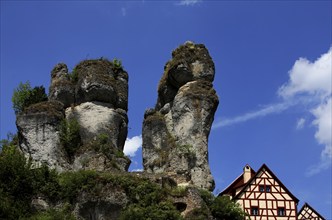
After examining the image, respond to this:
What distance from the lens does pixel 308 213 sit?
49.3m

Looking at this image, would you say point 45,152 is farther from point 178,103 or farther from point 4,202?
point 178,103

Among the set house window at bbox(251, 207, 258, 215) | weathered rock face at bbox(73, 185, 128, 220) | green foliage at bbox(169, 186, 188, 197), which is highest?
house window at bbox(251, 207, 258, 215)

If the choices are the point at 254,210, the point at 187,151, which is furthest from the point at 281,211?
the point at 187,151

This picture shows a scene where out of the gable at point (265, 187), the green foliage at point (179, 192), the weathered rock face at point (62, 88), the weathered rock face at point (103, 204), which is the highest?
the weathered rock face at point (62, 88)

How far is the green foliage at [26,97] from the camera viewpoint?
135 ft

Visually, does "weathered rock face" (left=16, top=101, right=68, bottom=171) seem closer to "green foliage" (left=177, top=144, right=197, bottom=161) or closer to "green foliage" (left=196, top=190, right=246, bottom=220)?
"green foliage" (left=177, top=144, right=197, bottom=161)

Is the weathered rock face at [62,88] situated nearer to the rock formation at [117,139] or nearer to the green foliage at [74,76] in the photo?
the rock formation at [117,139]

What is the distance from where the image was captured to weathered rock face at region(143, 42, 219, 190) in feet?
128

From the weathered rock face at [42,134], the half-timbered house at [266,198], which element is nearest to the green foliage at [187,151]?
the weathered rock face at [42,134]

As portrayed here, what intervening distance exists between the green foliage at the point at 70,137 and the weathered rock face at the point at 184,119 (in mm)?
A: 5200

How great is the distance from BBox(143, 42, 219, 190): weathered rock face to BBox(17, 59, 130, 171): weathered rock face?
7.20 ft

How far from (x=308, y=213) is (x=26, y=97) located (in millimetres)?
21922

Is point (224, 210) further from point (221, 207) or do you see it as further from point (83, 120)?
point (83, 120)

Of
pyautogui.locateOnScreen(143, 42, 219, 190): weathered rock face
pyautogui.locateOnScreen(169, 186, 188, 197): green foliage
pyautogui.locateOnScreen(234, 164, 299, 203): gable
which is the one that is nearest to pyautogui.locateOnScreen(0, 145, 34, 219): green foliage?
pyautogui.locateOnScreen(169, 186, 188, 197): green foliage
